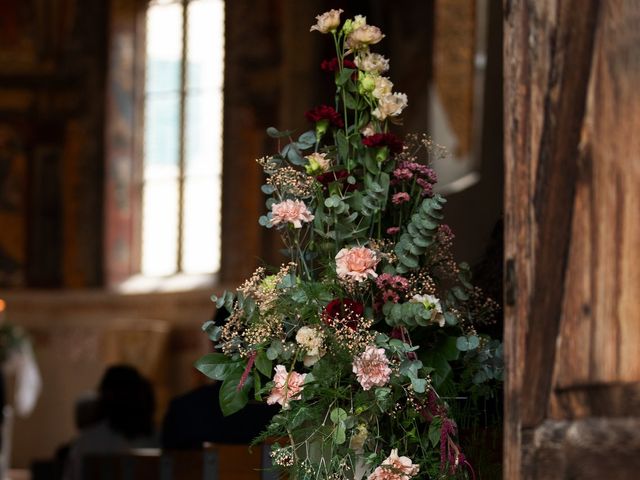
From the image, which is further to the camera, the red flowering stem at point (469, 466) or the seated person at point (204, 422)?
the seated person at point (204, 422)

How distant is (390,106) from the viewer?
344cm

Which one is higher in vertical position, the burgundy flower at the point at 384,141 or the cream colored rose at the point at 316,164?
the burgundy flower at the point at 384,141

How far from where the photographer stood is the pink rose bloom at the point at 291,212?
333 cm

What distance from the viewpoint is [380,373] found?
10.3 feet

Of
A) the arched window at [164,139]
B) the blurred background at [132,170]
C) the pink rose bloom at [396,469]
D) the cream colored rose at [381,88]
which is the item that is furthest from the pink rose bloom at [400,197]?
the arched window at [164,139]

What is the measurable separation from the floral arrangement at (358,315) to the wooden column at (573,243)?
67cm

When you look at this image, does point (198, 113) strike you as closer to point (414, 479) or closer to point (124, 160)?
point (124, 160)

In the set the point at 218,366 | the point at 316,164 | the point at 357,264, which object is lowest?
the point at 218,366

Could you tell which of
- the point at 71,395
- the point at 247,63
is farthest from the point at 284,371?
the point at 71,395

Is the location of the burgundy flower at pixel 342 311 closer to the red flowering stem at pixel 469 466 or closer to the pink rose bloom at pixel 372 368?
the pink rose bloom at pixel 372 368

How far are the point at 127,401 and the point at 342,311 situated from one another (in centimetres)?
435

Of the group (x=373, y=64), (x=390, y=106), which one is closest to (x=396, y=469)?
(x=390, y=106)

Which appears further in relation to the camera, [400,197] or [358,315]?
[400,197]

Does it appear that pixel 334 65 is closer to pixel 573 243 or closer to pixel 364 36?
pixel 364 36
